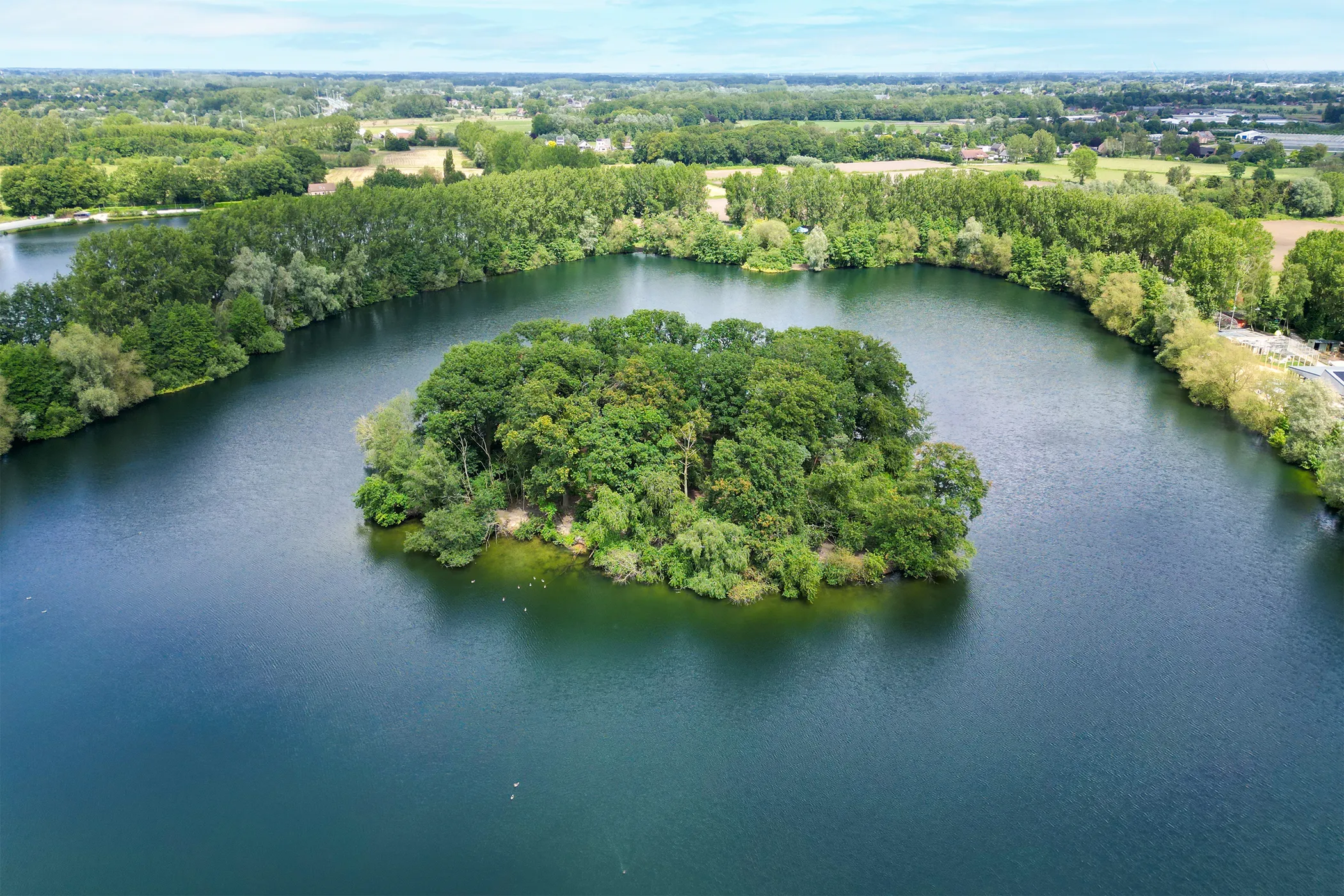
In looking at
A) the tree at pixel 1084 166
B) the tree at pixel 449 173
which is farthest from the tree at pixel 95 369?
the tree at pixel 1084 166

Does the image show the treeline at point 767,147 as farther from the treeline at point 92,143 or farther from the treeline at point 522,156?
the treeline at point 92,143

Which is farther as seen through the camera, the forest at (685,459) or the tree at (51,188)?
the tree at (51,188)

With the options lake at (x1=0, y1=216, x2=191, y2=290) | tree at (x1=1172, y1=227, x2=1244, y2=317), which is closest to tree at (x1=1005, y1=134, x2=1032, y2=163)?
tree at (x1=1172, y1=227, x2=1244, y2=317)

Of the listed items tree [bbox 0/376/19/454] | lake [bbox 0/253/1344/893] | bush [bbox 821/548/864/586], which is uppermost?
tree [bbox 0/376/19/454]

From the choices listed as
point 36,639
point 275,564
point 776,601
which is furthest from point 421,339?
point 776,601

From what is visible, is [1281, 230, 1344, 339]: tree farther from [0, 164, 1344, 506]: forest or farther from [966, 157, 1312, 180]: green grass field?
[966, 157, 1312, 180]: green grass field

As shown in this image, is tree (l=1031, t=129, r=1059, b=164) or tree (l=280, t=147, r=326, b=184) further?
tree (l=1031, t=129, r=1059, b=164)

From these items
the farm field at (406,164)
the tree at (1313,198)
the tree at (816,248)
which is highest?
the farm field at (406,164)
